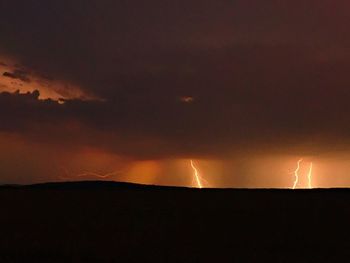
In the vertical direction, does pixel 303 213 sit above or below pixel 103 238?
above

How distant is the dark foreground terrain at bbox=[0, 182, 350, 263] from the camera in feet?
56.1

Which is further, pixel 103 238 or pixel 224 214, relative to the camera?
pixel 224 214

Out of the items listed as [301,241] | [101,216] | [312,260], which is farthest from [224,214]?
[312,260]

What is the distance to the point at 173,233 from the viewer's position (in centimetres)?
2255

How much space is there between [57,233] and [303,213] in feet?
48.7

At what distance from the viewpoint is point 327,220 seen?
28.2m

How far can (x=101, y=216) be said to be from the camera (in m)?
28.6

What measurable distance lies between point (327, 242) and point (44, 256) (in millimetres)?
10402

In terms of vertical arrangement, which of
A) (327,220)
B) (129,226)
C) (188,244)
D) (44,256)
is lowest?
(44,256)

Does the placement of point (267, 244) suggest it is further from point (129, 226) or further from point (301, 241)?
point (129, 226)

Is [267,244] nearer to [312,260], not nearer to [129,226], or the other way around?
[312,260]

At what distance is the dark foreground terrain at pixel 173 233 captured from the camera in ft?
56.1

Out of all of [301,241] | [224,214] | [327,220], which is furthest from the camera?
[224,214]

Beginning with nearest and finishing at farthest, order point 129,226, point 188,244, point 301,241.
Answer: point 188,244 < point 301,241 < point 129,226
